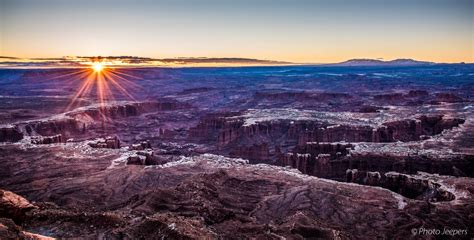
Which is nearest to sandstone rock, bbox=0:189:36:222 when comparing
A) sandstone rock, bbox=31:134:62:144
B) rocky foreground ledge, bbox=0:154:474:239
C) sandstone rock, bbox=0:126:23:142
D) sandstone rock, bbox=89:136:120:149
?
rocky foreground ledge, bbox=0:154:474:239

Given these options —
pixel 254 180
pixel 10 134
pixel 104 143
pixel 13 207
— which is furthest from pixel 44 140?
pixel 13 207

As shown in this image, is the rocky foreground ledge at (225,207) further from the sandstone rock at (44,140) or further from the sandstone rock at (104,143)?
the sandstone rock at (44,140)

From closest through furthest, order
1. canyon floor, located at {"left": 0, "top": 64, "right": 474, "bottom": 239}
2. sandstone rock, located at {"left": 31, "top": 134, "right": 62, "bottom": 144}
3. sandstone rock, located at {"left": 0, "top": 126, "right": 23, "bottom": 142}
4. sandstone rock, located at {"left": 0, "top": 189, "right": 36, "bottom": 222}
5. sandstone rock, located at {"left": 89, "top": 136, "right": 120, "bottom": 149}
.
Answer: sandstone rock, located at {"left": 0, "top": 189, "right": 36, "bottom": 222} → canyon floor, located at {"left": 0, "top": 64, "right": 474, "bottom": 239} → sandstone rock, located at {"left": 89, "top": 136, "right": 120, "bottom": 149} → sandstone rock, located at {"left": 31, "top": 134, "right": 62, "bottom": 144} → sandstone rock, located at {"left": 0, "top": 126, "right": 23, "bottom": 142}

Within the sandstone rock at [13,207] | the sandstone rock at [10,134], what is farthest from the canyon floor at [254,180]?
the sandstone rock at [10,134]

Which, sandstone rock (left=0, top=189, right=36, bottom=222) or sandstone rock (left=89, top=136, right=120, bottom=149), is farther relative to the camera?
sandstone rock (left=89, top=136, right=120, bottom=149)

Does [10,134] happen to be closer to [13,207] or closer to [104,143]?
[104,143]

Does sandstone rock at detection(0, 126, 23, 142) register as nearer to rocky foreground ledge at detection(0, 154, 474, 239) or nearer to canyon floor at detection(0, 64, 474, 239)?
canyon floor at detection(0, 64, 474, 239)

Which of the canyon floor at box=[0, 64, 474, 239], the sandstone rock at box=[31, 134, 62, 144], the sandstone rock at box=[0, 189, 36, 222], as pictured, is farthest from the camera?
the sandstone rock at box=[31, 134, 62, 144]

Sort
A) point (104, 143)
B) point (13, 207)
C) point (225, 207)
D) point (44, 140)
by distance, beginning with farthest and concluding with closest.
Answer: point (44, 140), point (104, 143), point (225, 207), point (13, 207)

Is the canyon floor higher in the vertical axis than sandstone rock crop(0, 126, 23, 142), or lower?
higher
